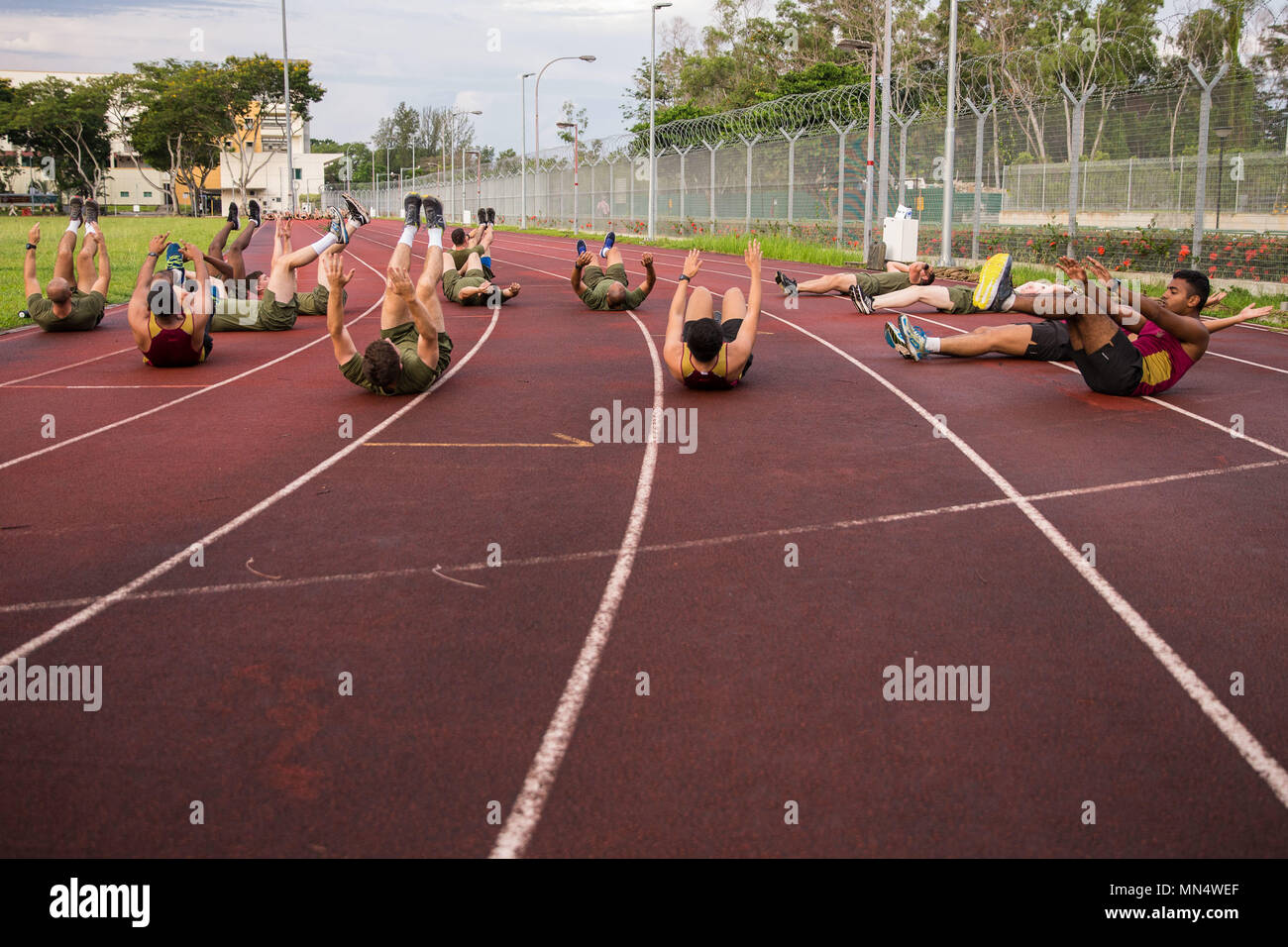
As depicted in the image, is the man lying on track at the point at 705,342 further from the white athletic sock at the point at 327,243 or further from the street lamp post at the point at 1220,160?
the street lamp post at the point at 1220,160

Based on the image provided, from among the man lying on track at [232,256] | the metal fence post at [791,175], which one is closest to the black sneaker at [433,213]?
the man lying on track at [232,256]

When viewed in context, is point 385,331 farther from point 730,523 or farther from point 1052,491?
point 1052,491

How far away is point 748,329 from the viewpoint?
877 cm

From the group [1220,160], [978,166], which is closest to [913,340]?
[1220,160]

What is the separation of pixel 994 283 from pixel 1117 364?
1.51 meters

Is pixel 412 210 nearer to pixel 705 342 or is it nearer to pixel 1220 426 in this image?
pixel 705 342

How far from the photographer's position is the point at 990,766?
3352 millimetres

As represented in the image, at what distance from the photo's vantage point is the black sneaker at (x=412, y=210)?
32.4ft

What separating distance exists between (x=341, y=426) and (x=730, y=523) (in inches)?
141

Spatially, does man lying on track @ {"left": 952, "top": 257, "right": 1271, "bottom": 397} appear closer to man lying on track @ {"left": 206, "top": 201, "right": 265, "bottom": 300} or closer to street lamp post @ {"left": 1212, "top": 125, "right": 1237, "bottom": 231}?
street lamp post @ {"left": 1212, "top": 125, "right": 1237, "bottom": 231}

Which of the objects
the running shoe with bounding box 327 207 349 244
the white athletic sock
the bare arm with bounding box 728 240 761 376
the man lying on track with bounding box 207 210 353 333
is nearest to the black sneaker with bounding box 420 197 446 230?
the running shoe with bounding box 327 207 349 244

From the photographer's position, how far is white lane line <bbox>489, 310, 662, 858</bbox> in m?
3.02
